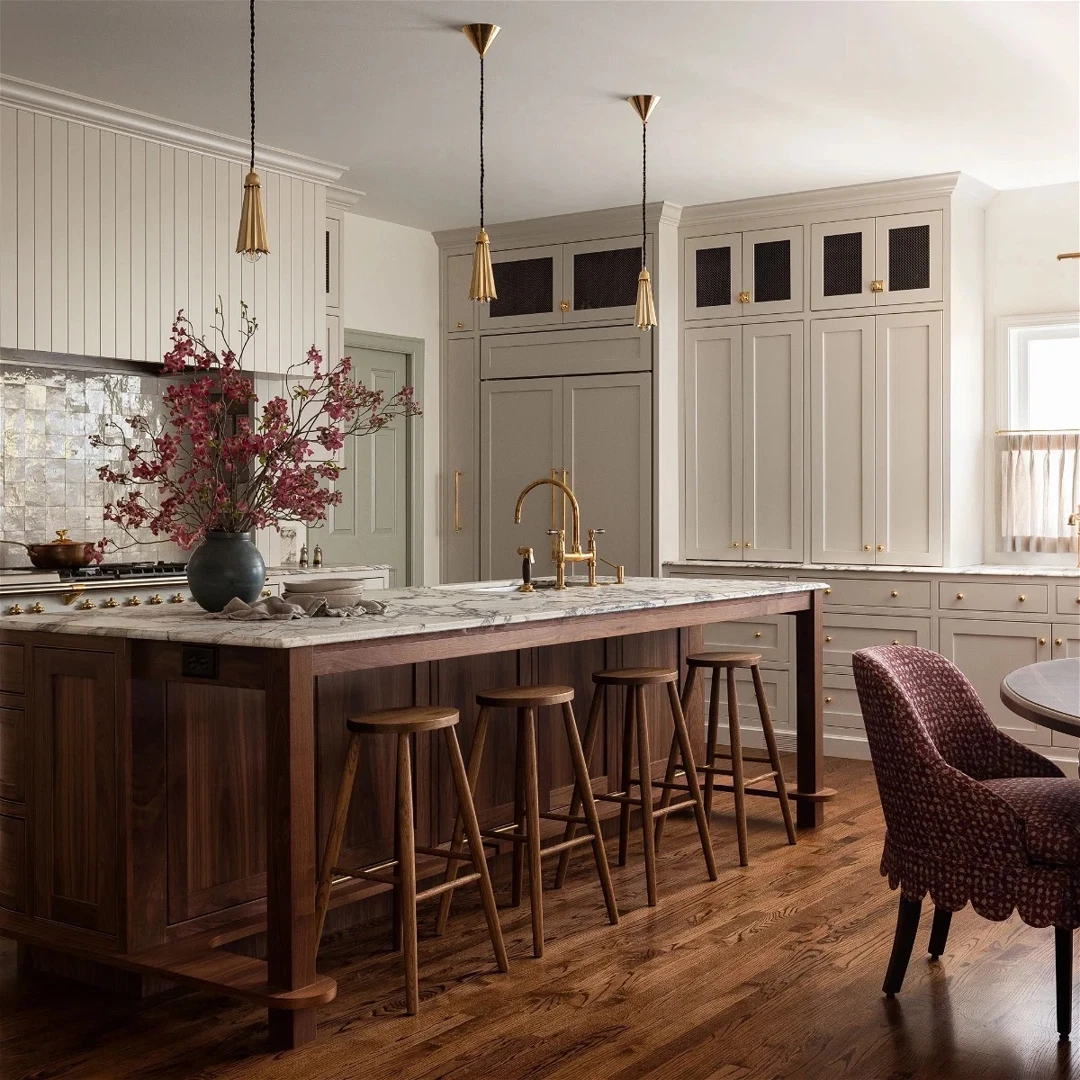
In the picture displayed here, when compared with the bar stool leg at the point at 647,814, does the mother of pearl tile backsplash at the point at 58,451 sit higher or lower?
higher

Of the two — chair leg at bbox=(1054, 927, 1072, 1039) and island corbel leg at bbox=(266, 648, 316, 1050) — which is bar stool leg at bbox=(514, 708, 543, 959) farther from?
chair leg at bbox=(1054, 927, 1072, 1039)

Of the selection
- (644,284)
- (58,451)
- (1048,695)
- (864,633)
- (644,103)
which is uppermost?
(644,103)

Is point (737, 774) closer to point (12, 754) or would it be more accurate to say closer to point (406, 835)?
point (406, 835)

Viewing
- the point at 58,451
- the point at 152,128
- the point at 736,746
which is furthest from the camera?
the point at 58,451

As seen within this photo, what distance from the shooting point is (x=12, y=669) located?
10.7ft

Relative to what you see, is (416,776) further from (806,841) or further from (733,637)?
(733,637)

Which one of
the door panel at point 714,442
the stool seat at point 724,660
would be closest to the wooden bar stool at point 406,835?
the stool seat at point 724,660

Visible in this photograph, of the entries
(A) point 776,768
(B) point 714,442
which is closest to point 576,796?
(A) point 776,768

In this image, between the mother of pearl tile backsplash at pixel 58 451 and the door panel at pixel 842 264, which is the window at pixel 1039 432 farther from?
the mother of pearl tile backsplash at pixel 58 451

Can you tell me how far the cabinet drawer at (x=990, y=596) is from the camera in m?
5.87

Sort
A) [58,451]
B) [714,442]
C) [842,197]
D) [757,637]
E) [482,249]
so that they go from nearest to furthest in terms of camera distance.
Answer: [482,249], [58,451], [842,197], [757,637], [714,442]

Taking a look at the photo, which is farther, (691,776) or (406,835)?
(691,776)

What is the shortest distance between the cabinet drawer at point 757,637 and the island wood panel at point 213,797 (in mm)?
3423

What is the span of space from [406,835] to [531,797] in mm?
470
